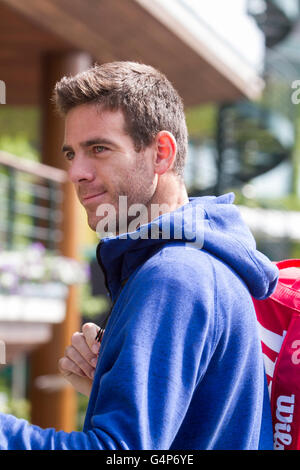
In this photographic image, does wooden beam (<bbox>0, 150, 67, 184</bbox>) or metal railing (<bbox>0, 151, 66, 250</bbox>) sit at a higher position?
wooden beam (<bbox>0, 150, 67, 184</bbox>)

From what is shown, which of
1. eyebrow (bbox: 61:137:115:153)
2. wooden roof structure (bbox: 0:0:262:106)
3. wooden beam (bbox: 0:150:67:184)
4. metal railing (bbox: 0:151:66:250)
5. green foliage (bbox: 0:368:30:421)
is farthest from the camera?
green foliage (bbox: 0:368:30:421)

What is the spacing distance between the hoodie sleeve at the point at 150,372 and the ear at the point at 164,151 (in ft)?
1.33

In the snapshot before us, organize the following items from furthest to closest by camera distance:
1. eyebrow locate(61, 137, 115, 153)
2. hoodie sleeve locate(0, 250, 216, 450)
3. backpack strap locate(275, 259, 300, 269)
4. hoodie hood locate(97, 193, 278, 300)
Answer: backpack strap locate(275, 259, 300, 269) → eyebrow locate(61, 137, 115, 153) → hoodie hood locate(97, 193, 278, 300) → hoodie sleeve locate(0, 250, 216, 450)

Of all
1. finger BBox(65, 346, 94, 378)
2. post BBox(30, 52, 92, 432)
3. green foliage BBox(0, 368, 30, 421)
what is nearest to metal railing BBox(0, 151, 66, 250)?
post BBox(30, 52, 92, 432)

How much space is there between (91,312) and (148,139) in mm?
12811

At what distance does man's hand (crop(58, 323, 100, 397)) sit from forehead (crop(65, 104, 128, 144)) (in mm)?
446

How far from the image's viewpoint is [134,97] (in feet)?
5.82

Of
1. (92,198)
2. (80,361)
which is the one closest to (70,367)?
(80,361)

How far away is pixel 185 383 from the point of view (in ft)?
4.62

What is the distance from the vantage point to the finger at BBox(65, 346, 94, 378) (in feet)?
6.08

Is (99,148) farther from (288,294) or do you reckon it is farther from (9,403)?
(9,403)

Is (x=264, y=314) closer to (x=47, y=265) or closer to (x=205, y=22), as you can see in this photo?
(x=47, y=265)

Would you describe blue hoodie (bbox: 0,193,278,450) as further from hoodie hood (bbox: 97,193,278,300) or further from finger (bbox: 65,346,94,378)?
finger (bbox: 65,346,94,378)
